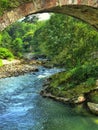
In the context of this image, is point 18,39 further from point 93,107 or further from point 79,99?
point 93,107

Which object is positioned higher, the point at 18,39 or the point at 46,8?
the point at 46,8

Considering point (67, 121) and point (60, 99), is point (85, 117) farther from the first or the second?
point (60, 99)

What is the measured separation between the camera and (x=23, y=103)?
18953 millimetres

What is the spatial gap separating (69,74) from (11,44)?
40.6 meters

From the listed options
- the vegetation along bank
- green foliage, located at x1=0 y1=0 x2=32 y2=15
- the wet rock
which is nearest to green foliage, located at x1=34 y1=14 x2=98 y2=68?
the vegetation along bank

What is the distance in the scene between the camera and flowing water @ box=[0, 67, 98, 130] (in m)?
14.8

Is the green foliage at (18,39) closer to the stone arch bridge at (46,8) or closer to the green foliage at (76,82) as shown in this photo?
the green foliage at (76,82)

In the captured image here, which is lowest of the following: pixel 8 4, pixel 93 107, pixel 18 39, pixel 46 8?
pixel 18 39

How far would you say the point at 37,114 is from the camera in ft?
54.9

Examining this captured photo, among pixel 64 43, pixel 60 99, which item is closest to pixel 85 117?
pixel 60 99

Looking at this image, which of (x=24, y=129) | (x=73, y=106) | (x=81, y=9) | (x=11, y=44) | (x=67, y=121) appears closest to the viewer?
(x=81, y=9)

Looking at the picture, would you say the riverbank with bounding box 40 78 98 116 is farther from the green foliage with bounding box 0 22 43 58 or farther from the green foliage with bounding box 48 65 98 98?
the green foliage with bounding box 0 22 43 58

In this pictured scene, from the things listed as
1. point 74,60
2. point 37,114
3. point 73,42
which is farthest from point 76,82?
point 73,42

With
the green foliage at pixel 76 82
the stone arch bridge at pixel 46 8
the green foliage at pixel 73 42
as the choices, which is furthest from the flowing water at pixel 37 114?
the stone arch bridge at pixel 46 8
